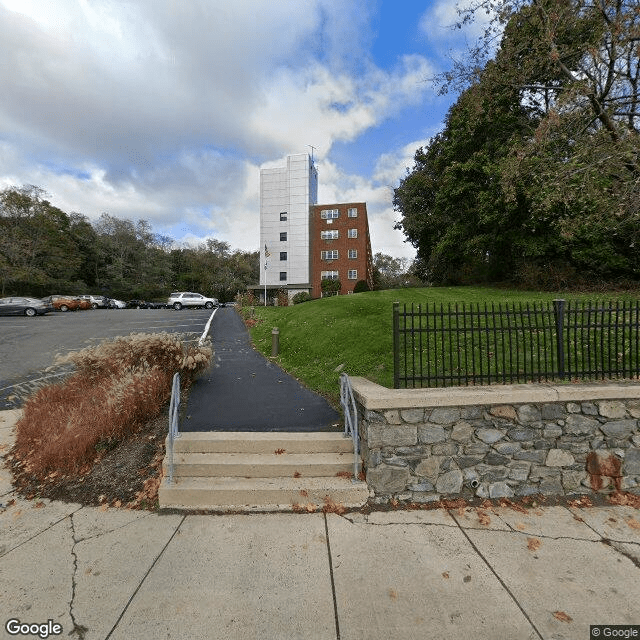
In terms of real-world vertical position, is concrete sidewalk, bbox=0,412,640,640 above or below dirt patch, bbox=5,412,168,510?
below

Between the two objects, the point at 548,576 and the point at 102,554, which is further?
the point at 102,554

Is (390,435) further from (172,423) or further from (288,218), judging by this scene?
(288,218)

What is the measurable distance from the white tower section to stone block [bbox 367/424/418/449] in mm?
40979

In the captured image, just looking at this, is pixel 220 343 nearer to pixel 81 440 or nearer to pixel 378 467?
pixel 81 440

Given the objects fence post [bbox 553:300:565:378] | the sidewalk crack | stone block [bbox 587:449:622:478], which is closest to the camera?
the sidewalk crack

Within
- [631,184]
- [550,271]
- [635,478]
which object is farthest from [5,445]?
[550,271]

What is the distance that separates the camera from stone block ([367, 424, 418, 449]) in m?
4.04

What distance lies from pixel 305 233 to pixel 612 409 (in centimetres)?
4296

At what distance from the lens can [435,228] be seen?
1117 inches

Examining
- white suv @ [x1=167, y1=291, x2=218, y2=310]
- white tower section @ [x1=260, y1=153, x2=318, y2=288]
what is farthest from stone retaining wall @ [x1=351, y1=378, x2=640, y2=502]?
white tower section @ [x1=260, y1=153, x2=318, y2=288]

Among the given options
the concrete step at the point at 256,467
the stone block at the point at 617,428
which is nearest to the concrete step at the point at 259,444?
the concrete step at the point at 256,467

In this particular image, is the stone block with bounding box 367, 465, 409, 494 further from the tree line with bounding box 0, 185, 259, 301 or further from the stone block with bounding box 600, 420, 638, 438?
the tree line with bounding box 0, 185, 259, 301

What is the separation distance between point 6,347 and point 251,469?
46.9 ft

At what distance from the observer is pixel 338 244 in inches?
1752
